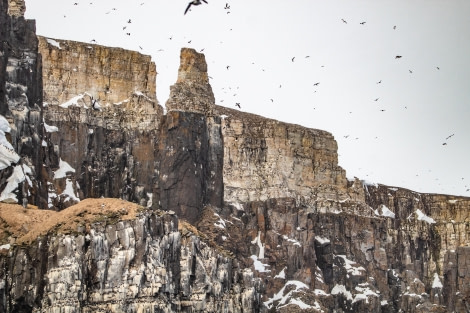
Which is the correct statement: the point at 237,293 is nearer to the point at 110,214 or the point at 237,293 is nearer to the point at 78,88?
the point at 110,214

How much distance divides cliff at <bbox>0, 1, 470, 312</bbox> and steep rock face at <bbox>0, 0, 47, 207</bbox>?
0.20 m

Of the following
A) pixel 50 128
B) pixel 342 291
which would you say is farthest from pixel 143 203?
pixel 342 291

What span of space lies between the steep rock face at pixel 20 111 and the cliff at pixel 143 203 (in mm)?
196

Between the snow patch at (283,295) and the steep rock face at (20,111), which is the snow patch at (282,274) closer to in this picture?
the snow patch at (283,295)

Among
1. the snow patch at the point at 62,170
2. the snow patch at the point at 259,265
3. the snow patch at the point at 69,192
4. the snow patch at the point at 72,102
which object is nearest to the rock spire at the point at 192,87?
the snow patch at the point at 72,102

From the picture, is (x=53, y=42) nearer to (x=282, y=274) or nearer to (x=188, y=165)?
(x=188, y=165)

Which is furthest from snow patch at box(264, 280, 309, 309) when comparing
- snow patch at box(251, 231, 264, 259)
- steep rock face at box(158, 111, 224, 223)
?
steep rock face at box(158, 111, 224, 223)

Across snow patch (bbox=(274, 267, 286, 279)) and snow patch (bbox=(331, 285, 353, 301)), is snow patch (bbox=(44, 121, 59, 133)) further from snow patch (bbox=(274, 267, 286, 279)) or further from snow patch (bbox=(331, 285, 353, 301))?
snow patch (bbox=(331, 285, 353, 301))

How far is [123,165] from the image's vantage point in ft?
589

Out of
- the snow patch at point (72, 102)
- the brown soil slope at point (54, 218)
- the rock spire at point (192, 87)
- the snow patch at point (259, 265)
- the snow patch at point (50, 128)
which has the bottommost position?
the snow patch at point (259, 265)

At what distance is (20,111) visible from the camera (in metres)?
152

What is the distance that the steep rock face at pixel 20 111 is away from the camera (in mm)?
142125

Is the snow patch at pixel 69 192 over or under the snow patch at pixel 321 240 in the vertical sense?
over

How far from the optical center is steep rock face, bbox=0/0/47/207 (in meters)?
142
